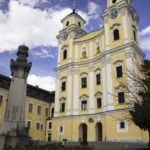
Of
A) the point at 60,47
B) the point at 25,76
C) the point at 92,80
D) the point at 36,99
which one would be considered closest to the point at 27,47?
the point at 25,76

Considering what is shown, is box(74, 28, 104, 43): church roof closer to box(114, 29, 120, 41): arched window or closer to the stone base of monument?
box(114, 29, 120, 41): arched window

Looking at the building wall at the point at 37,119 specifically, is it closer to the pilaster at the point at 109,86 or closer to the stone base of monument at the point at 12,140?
the pilaster at the point at 109,86

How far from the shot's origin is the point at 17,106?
10930 millimetres

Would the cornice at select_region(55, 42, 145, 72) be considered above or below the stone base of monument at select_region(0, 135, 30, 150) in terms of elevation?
above

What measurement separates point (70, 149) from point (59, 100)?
1071 inches

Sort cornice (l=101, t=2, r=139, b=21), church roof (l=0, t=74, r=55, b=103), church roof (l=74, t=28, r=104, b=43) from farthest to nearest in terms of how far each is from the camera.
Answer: church roof (l=0, t=74, r=55, b=103)
church roof (l=74, t=28, r=104, b=43)
cornice (l=101, t=2, r=139, b=21)

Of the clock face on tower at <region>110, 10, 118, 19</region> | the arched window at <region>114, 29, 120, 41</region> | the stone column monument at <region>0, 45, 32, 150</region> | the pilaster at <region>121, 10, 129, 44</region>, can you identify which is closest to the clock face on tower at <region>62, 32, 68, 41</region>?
the clock face on tower at <region>110, 10, 118, 19</region>

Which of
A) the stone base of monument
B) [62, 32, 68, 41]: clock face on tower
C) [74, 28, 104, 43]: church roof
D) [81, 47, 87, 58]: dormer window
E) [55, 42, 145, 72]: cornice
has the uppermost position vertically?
[62, 32, 68, 41]: clock face on tower

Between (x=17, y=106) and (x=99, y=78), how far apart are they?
73.1 ft

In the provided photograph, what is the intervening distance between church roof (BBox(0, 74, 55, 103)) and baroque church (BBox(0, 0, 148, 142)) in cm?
21

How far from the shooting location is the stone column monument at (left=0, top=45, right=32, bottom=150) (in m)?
10.0

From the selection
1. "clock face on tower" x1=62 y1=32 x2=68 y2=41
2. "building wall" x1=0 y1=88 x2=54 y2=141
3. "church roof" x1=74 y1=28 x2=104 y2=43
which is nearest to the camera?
"church roof" x1=74 y1=28 x2=104 y2=43

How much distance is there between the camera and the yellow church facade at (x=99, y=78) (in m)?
26.5

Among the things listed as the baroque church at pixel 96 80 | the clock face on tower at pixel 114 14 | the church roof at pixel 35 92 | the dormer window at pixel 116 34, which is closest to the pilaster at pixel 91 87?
the baroque church at pixel 96 80
